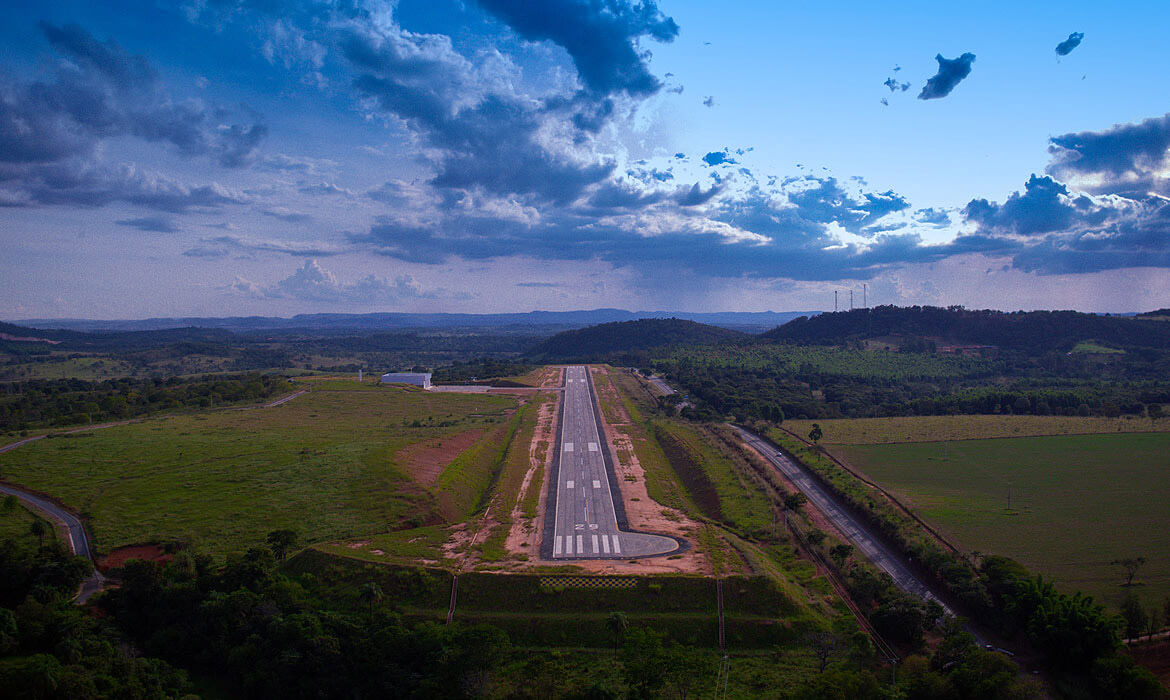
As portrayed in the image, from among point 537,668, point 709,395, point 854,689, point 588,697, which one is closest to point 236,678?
point 537,668

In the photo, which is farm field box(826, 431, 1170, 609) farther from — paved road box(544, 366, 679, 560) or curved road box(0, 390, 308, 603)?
curved road box(0, 390, 308, 603)

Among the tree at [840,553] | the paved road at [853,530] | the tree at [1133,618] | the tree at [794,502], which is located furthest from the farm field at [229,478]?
the tree at [1133,618]

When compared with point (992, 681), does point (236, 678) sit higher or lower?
lower

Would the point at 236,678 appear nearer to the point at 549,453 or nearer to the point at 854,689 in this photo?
the point at 854,689

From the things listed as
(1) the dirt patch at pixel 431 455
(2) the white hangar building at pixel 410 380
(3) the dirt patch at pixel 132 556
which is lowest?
(3) the dirt patch at pixel 132 556

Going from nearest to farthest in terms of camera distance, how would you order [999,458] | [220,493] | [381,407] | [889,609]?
[889,609], [220,493], [999,458], [381,407]

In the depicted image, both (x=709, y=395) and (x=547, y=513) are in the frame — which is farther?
(x=709, y=395)

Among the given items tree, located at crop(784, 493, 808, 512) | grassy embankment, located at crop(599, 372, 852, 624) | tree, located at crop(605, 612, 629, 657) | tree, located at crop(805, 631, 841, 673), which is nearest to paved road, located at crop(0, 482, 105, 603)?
tree, located at crop(605, 612, 629, 657)

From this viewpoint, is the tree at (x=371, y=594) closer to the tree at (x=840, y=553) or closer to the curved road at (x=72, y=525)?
the curved road at (x=72, y=525)
